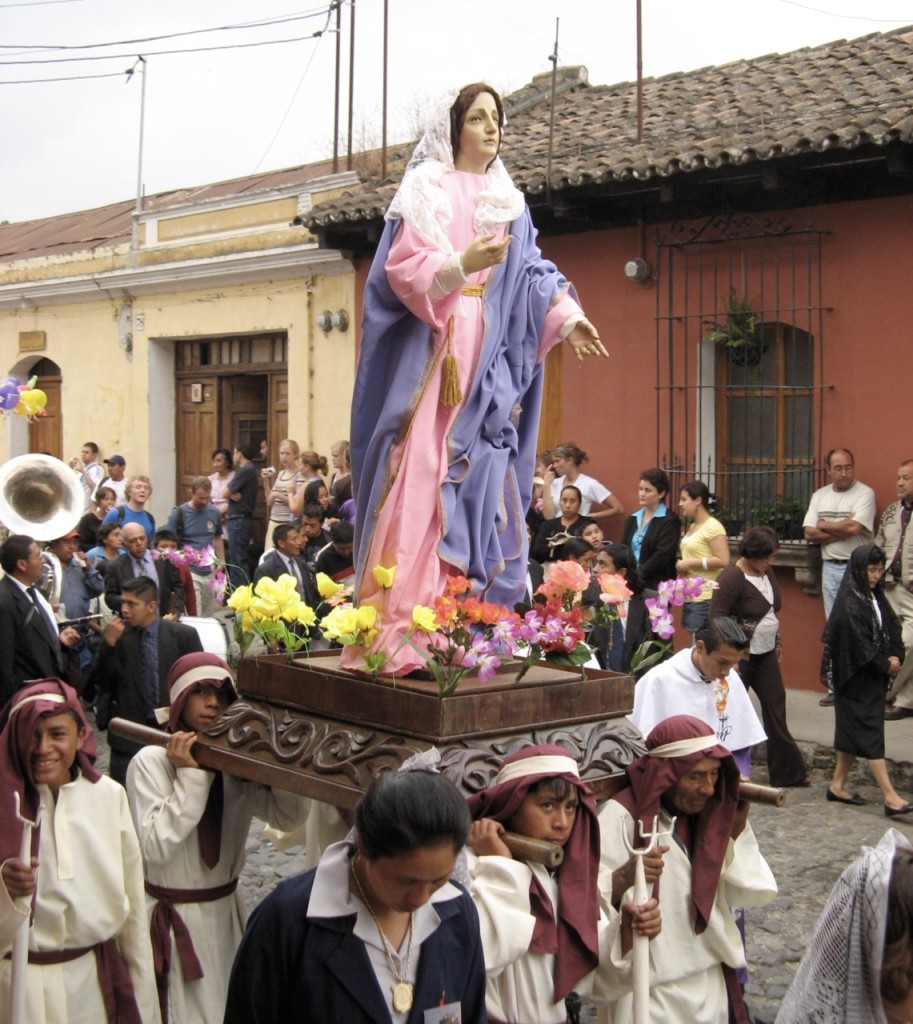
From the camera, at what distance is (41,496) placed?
8312mm

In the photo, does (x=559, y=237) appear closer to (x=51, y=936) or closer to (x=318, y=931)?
(x=51, y=936)

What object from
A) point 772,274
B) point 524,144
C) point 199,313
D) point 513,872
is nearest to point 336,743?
point 513,872

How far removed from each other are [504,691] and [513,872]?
61 cm

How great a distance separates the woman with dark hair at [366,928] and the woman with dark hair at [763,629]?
5219 mm

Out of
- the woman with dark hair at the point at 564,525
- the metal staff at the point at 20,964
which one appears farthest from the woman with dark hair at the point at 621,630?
the metal staff at the point at 20,964

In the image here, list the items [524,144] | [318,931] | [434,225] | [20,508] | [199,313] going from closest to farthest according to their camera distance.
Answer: [318,931] < [434,225] < [20,508] < [524,144] < [199,313]

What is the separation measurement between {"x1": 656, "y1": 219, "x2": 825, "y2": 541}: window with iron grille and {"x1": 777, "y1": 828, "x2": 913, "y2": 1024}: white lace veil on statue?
8.29 m

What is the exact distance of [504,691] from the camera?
3740mm

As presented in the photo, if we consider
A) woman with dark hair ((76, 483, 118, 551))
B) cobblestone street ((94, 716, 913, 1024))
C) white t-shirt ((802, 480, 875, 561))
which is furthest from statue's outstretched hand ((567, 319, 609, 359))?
woman with dark hair ((76, 483, 118, 551))

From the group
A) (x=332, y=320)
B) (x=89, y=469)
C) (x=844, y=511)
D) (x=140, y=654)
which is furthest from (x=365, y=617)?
(x=89, y=469)

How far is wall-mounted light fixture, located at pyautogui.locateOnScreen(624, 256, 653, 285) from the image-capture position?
11172 mm

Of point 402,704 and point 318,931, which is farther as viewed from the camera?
point 402,704

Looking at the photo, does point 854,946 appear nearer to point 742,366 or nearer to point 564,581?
point 564,581

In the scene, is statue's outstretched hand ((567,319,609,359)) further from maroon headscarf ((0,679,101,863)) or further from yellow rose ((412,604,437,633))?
maroon headscarf ((0,679,101,863))
